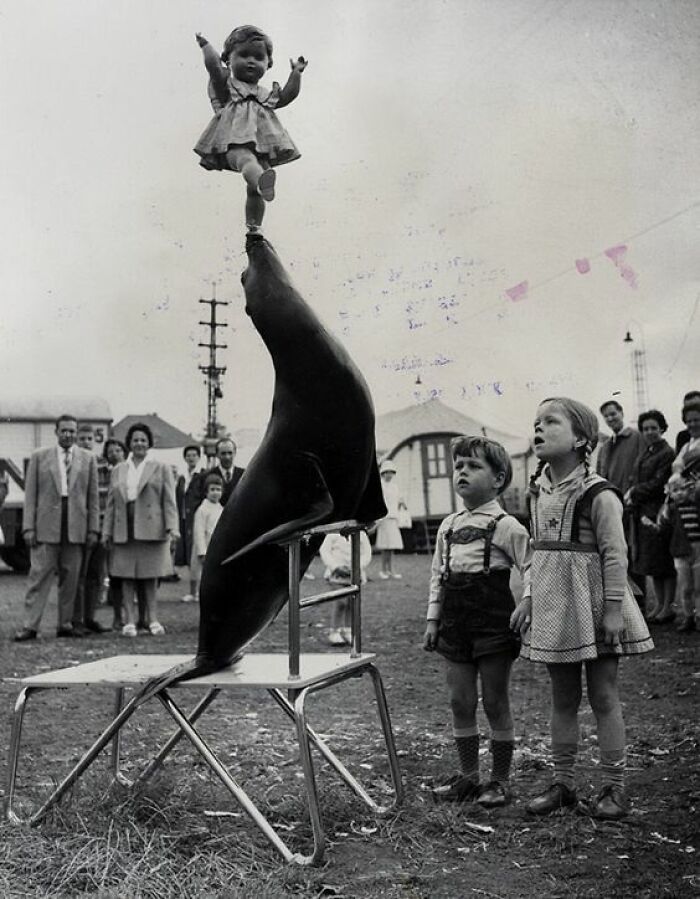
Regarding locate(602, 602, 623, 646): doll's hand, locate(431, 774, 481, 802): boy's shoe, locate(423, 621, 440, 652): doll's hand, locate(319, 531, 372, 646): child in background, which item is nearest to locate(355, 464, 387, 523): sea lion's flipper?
locate(423, 621, 440, 652): doll's hand

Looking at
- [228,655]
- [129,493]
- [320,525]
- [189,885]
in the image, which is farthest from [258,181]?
[129,493]

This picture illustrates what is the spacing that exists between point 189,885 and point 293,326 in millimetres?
1727

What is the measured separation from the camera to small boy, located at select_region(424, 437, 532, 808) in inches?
149

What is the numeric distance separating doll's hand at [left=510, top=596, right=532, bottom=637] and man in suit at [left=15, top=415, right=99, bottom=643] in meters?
5.71

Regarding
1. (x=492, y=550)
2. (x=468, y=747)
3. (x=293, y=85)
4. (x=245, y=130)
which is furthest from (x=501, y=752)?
(x=293, y=85)

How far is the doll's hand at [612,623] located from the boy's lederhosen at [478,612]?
15.5 inches

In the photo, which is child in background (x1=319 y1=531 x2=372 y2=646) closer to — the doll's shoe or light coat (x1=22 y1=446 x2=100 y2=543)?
light coat (x1=22 y1=446 x2=100 y2=543)

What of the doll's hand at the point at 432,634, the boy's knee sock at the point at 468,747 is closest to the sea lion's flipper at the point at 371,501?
the doll's hand at the point at 432,634

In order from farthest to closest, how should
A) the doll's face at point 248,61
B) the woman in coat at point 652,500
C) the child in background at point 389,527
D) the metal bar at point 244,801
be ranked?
the child in background at point 389,527, the woman in coat at point 652,500, the doll's face at point 248,61, the metal bar at point 244,801

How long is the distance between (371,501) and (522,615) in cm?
74

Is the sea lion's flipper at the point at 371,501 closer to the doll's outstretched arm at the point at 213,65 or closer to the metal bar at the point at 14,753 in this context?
the metal bar at the point at 14,753

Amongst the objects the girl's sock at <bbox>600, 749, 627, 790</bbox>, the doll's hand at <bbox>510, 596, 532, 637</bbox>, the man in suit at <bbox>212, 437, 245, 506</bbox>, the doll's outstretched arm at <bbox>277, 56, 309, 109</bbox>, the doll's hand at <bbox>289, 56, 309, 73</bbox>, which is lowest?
the girl's sock at <bbox>600, 749, 627, 790</bbox>

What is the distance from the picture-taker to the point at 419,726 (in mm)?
5043

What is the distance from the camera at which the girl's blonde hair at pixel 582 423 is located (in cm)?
373
